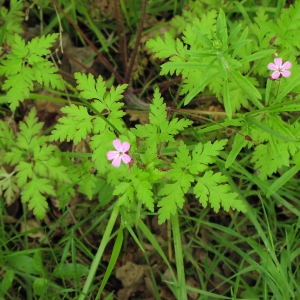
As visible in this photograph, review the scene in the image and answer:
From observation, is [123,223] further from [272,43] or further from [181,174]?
[272,43]

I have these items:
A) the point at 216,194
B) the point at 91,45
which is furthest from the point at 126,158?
the point at 91,45

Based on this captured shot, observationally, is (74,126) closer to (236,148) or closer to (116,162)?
(116,162)

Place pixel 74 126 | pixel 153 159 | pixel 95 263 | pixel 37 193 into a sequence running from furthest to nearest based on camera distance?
1. pixel 37 193
2. pixel 95 263
3. pixel 74 126
4. pixel 153 159

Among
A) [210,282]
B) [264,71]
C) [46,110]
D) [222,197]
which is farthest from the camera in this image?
[46,110]

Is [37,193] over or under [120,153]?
under

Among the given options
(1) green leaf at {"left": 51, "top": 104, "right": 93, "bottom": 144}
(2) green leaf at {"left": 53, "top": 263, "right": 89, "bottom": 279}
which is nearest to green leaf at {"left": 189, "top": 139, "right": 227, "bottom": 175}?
(1) green leaf at {"left": 51, "top": 104, "right": 93, "bottom": 144}

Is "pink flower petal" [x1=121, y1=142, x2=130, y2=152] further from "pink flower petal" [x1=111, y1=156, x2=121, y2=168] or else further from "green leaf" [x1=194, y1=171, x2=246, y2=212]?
"green leaf" [x1=194, y1=171, x2=246, y2=212]

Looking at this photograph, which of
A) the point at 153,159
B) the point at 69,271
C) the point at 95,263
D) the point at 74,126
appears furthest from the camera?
the point at 69,271

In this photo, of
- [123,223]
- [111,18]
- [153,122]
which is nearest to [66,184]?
[123,223]

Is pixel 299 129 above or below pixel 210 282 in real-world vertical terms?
above
